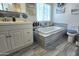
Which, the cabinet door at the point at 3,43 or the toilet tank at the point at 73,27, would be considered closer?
the cabinet door at the point at 3,43

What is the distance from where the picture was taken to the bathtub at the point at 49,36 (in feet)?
4.31

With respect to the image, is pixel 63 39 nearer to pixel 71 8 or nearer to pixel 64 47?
pixel 64 47

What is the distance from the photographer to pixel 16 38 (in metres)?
1.28

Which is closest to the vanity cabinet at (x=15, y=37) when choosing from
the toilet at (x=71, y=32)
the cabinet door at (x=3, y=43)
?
the cabinet door at (x=3, y=43)

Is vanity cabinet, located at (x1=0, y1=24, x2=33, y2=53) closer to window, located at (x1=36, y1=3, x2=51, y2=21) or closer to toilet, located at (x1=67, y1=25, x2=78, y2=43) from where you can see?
window, located at (x1=36, y1=3, x2=51, y2=21)

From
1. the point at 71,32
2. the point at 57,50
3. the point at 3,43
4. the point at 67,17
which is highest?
the point at 67,17

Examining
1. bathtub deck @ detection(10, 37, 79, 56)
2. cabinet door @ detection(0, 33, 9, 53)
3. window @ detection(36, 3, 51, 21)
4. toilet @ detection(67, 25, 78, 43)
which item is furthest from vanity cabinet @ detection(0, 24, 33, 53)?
toilet @ detection(67, 25, 78, 43)

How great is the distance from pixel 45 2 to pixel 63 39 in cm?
62

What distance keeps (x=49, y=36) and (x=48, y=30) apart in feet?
0.31

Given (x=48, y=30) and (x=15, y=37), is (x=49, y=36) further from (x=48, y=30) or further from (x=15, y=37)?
(x=15, y=37)

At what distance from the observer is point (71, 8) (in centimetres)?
128

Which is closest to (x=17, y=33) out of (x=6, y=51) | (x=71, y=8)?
(x=6, y=51)

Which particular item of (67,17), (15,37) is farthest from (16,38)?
(67,17)

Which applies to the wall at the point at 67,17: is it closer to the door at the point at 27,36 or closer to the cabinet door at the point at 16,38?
the door at the point at 27,36
